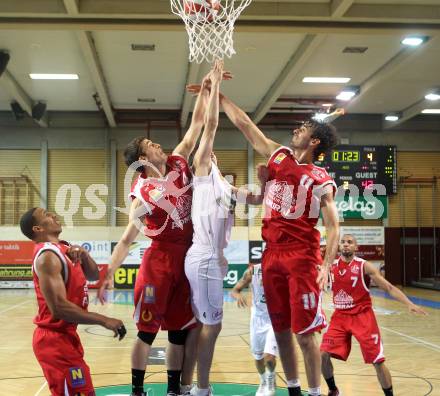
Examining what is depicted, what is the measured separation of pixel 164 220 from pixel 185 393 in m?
1.43

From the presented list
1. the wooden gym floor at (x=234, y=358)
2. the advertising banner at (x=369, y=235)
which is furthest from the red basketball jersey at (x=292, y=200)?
the advertising banner at (x=369, y=235)

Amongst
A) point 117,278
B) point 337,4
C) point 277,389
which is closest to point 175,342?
point 277,389

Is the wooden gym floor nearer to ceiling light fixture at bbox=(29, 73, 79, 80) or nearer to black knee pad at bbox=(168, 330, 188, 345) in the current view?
black knee pad at bbox=(168, 330, 188, 345)

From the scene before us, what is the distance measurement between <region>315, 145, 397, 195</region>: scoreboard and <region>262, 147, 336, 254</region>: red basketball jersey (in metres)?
13.4

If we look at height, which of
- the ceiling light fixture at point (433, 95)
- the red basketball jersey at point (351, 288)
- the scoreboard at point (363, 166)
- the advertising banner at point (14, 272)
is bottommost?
the advertising banner at point (14, 272)

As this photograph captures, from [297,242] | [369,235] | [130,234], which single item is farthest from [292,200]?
[369,235]

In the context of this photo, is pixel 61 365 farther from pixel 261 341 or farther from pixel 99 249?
pixel 99 249

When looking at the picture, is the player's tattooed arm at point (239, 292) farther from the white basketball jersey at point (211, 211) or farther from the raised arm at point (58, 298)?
the raised arm at point (58, 298)

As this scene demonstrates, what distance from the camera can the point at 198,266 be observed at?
471 cm

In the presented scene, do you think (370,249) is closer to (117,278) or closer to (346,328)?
(117,278)

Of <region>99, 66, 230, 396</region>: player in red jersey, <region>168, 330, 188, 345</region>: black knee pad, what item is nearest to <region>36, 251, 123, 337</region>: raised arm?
<region>99, 66, 230, 396</region>: player in red jersey

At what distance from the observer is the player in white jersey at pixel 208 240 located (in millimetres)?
4645

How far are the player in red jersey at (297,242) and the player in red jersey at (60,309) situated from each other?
53.6 inches

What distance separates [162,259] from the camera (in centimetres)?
490
